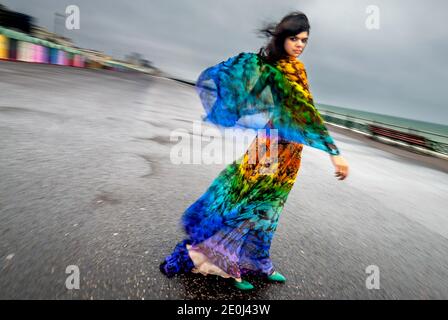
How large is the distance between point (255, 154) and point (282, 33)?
825 mm

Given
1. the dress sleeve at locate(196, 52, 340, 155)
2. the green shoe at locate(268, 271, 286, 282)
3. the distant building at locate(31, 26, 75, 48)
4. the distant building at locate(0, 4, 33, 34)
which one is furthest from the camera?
the distant building at locate(31, 26, 75, 48)

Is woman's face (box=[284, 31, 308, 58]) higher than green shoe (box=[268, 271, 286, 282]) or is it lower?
higher

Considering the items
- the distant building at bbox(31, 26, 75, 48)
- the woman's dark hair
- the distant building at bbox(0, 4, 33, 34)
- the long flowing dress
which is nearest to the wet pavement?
the long flowing dress

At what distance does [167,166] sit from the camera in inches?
209

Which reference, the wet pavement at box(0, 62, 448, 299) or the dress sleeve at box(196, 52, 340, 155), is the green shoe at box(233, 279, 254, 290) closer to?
the wet pavement at box(0, 62, 448, 299)

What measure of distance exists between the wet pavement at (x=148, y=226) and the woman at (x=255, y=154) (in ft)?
0.76

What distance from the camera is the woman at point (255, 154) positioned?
199 cm

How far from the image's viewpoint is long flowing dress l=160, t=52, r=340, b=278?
199 cm

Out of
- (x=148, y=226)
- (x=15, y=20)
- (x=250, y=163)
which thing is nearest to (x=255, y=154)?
(x=250, y=163)

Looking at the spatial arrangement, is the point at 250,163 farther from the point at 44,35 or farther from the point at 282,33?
the point at 44,35

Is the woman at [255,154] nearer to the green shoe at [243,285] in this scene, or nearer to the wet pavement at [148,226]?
the green shoe at [243,285]

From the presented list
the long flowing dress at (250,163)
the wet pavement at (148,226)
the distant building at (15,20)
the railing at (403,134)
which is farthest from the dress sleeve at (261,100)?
the distant building at (15,20)
